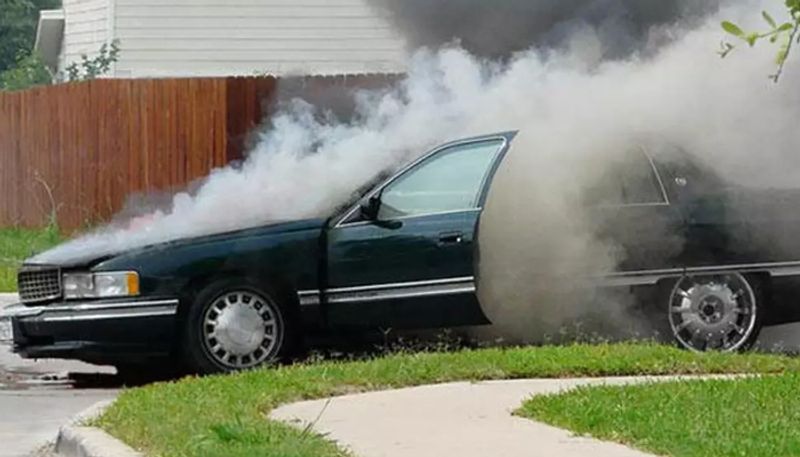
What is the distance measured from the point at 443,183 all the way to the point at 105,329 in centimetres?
241

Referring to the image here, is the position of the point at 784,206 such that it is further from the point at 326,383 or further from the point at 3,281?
the point at 3,281

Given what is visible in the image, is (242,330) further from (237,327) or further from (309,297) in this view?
(309,297)

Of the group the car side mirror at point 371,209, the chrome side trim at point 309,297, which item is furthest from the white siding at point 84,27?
the chrome side trim at point 309,297

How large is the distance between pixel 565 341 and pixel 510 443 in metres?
4.10

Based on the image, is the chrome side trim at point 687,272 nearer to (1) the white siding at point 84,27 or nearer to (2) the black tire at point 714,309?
(2) the black tire at point 714,309

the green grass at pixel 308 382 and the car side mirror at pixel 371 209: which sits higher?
the car side mirror at pixel 371 209

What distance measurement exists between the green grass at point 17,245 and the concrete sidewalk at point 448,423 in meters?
9.34

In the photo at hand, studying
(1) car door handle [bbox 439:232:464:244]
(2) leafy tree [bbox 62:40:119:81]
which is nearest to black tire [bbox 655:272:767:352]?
(1) car door handle [bbox 439:232:464:244]

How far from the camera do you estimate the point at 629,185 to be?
43.7 ft

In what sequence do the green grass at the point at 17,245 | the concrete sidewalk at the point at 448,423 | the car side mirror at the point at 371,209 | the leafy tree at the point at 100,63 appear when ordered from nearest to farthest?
the concrete sidewalk at the point at 448,423 < the car side mirror at the point at 371,209 < the green grass at the point at 17,245 < the leafy tree at the point at 100,63

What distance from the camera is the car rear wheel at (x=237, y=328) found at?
500 inches

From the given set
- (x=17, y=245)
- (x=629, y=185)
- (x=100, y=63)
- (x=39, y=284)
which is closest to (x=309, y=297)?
(x=39, y=284)

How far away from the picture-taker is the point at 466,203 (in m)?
13.0

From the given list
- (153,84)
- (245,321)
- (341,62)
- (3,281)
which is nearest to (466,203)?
(245,321)
